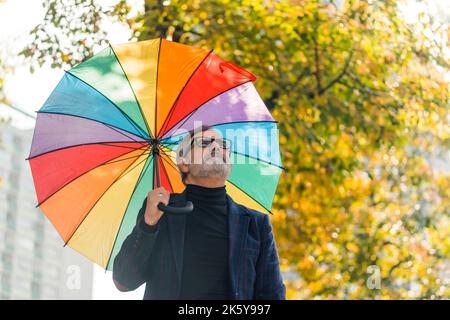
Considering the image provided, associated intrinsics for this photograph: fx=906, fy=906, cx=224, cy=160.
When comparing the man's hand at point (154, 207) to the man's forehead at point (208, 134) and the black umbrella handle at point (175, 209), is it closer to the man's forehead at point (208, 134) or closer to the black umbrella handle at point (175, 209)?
the black umbrella handle at point (175, 209)

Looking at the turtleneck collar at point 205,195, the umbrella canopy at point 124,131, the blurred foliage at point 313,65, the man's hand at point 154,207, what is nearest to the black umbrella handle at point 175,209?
the man's hand at point 154,207

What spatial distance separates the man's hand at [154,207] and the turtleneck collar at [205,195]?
18 cm

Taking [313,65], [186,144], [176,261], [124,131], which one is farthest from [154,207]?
[313,65]

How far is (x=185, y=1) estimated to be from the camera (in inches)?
458

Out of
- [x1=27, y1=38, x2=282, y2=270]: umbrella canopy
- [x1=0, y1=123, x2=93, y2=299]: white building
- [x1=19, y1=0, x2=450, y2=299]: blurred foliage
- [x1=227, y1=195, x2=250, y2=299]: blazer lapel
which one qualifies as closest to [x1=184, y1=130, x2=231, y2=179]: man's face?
[x1=227, y1=195, x2=250, y2=299]: blazer lapel

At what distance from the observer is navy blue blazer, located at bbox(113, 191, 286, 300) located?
4.15 metres

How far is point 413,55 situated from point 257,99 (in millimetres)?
8735

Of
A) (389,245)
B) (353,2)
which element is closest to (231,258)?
(353,2)

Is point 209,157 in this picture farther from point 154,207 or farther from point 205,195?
point 154,207

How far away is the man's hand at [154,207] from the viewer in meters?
4.17

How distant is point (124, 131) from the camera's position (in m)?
5.02

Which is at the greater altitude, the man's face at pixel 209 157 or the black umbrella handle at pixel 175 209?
the man's face at pixel 209 157

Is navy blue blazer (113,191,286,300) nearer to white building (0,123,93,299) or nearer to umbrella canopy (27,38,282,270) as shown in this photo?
umbrella canopy (27,38,282,270)
